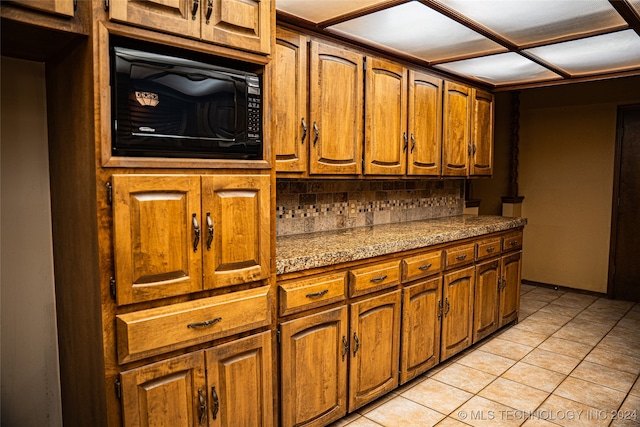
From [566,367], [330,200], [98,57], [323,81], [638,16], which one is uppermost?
[638,16]

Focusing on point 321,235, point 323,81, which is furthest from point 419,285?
point 323,81

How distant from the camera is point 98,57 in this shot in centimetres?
133

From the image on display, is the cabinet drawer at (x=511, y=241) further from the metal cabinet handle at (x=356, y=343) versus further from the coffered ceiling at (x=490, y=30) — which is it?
the metal cabinet handle at (x=356, y=343)

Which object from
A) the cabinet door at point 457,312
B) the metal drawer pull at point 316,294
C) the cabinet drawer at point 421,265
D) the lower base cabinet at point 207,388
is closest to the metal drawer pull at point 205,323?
the lower base cabinet at point 207,388

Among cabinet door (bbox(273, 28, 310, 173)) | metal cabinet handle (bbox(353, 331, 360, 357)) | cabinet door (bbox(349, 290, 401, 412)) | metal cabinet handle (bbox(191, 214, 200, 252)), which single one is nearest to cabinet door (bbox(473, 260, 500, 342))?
cabinet door (bbox(349, 290, 401, 412))

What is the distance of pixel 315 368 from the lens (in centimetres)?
211

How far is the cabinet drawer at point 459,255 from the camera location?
2.97m

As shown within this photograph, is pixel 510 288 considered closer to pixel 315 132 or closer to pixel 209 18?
pixel 315 132

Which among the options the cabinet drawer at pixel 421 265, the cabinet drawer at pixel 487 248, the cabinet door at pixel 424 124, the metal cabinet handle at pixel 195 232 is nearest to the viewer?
the metal cabinet handle at pixel 195 232

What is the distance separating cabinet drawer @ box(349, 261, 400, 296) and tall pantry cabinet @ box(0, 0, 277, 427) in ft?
1.91

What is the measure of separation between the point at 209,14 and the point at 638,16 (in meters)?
2.19

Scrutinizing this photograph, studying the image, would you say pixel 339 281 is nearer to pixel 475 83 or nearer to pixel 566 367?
pixel 566 367

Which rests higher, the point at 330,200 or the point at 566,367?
the point at 330,200

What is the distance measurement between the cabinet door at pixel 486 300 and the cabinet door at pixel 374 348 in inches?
41.0
